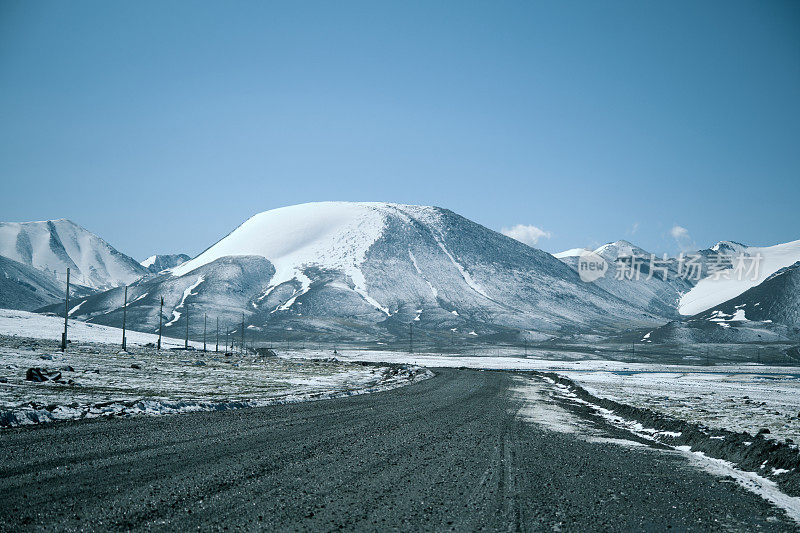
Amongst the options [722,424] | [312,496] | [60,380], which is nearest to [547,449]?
[312,496]

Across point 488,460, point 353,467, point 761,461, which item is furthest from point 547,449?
point 353,467

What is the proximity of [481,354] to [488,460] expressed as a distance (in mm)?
167303

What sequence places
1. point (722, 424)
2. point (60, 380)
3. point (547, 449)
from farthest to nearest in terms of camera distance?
point (60, 380), point (722, 424), point (547, 449)

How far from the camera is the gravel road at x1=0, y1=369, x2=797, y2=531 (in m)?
8.02

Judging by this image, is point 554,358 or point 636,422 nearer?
point 636,422

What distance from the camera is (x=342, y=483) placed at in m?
10.3

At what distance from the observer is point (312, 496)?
30.2 ft

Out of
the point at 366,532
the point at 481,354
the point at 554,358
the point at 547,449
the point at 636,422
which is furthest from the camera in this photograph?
the point at 481,354

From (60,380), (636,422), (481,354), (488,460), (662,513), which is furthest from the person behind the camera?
(481,354)

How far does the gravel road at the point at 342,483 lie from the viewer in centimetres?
802

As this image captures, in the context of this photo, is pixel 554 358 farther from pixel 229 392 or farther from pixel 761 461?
pixel 761 461

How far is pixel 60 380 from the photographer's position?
31.3 m

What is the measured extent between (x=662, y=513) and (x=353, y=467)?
5703 mm

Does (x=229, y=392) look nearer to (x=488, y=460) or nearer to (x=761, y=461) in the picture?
(x=488, y=460)
